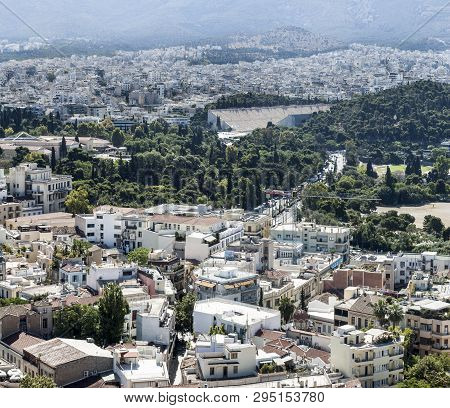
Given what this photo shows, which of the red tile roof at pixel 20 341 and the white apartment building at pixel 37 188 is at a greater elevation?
the white apartment building at pixel 37 188

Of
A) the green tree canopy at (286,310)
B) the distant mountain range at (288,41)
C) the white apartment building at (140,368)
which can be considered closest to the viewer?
the white apartment building at (140,368)

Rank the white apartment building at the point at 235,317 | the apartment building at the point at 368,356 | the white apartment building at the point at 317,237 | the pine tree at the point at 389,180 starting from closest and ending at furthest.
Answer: the apartment building at the point at 368,356 → the white apartment building at the point at 235,317 → the white apartment building at the point at 317,237 → the pine tree at the point at 389,180

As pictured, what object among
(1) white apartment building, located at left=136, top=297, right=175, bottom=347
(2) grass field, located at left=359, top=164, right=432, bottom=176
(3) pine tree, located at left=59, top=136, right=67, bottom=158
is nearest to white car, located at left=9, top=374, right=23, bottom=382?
(1) white apartment building, located at left=136, top=297, right=175, bottom=347

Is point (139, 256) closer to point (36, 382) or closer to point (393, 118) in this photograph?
point (36, 382)

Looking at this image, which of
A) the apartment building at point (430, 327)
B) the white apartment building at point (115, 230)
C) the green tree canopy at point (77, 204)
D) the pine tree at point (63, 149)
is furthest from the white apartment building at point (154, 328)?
the pine tree at point (63, 149)

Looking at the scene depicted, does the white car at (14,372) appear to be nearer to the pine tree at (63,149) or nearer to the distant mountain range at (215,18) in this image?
the pine tree at (63,149)

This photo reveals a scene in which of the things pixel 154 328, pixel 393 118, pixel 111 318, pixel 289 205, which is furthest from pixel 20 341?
pixel 393 118
